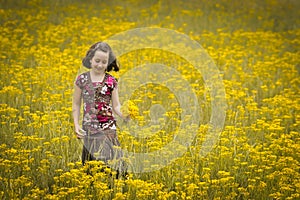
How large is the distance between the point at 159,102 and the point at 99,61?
2.34m

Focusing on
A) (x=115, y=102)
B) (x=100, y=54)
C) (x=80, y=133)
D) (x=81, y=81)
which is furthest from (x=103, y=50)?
(x=80, y=133)

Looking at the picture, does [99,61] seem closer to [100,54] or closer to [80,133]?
[100,54]

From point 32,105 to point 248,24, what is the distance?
25.2 feet

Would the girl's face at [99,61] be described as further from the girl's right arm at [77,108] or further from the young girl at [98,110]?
the girl's right arm at [77,108]

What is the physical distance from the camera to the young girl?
5.19 meters

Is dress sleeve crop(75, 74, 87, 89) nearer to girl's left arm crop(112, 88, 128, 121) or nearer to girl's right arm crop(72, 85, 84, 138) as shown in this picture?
girl's right arm crop(72, 85, 84, 138)

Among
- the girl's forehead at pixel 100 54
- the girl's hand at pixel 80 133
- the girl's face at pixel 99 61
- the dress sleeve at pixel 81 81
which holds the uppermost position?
the girl's forehead at pixel 100 54

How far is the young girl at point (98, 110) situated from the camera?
5.19 meters

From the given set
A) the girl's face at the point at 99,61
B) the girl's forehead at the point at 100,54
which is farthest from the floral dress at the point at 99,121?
the girl's forehead at the point at 100,54

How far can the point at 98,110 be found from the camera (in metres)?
5.23

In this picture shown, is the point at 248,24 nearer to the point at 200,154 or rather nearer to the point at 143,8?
the point at 143,8

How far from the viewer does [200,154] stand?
576cm

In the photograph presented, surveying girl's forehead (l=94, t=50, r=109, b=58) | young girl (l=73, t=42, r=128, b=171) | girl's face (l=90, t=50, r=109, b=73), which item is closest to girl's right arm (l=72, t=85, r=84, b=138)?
young girl (l=73, t=42, r=128, b=171)

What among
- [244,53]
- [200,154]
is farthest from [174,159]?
[244,53]
